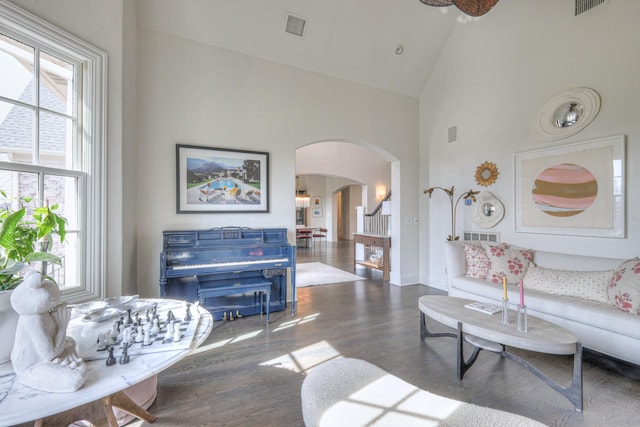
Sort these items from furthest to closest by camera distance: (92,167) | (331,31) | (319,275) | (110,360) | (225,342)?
(319,275) < (331,31) < (225,342) < (92,167) < (110,360)

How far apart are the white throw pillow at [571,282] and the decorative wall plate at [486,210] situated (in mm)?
914

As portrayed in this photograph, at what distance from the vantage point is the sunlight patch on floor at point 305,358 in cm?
250

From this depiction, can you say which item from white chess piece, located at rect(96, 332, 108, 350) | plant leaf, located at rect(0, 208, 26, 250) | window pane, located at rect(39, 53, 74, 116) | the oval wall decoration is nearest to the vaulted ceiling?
window pane, located at rect(39, 53, 74, 116)

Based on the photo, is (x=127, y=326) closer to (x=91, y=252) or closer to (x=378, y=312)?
(x=91, y=252)

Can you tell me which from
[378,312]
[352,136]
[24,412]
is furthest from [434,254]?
[24,412]

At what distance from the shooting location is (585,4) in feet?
10.8

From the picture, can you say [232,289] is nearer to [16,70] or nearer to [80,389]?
[80,389]

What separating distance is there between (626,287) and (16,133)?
502 centimetres

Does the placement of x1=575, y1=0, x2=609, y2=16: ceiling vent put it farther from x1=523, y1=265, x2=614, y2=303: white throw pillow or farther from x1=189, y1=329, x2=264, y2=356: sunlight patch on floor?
x1=189, y1=329, x2=264, y2=356: sunlight patch on floor

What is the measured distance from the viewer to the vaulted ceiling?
11.6 feet

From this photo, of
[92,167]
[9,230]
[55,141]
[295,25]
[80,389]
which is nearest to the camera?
[80,389]

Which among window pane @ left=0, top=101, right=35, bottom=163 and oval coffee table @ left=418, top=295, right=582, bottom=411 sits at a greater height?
window pane @ left=0, top=101, right=35, bottom=163

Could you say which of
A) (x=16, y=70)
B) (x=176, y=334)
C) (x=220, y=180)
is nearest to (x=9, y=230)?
(x=176, y=334)

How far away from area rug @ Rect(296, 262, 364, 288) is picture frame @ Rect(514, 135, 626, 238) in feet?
10.4
